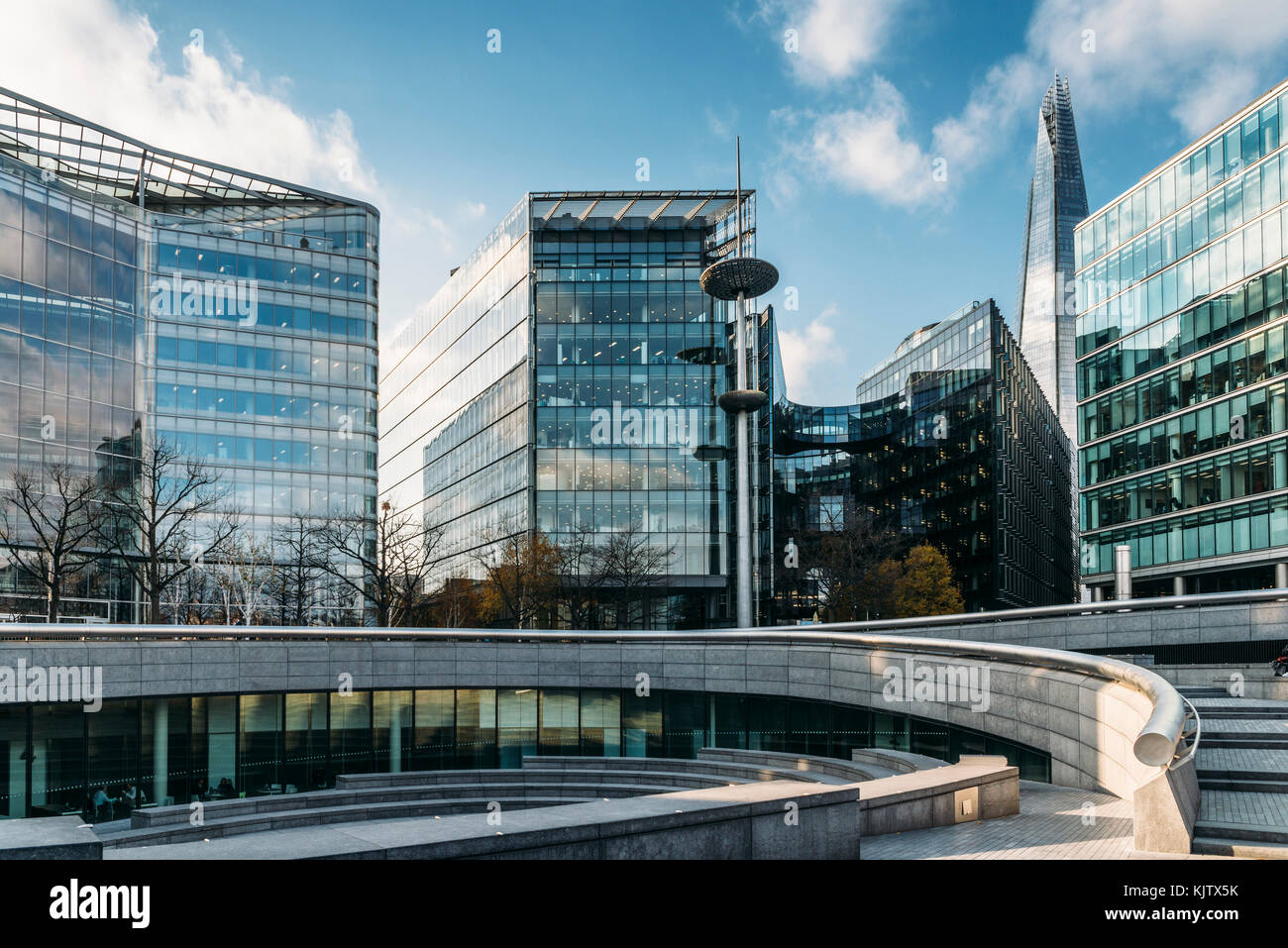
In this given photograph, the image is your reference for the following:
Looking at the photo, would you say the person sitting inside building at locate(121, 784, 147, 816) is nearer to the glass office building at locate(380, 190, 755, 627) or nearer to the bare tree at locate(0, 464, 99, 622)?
the bare tree at locate(0, 464, 99, 622)

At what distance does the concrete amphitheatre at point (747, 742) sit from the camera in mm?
8867

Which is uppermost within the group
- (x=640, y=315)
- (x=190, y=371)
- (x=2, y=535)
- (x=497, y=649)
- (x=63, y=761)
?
(x=640, y=315)

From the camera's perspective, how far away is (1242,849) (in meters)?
9.43

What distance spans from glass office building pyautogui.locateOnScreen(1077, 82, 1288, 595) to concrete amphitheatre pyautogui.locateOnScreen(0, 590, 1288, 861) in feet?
123

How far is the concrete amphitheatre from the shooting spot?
8867 millimetres

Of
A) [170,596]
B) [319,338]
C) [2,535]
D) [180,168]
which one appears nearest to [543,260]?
[319,338]

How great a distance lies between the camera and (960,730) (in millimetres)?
19266

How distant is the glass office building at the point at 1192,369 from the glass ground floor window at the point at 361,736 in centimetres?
4313

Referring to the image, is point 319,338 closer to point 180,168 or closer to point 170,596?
point 180,168

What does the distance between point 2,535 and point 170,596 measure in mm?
12891

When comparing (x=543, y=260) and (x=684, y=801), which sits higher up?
(x=543, y=260)

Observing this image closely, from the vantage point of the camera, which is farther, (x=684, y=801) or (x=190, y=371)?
(x=190, y=371)

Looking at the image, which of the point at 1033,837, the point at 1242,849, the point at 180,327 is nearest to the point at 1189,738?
the point at 1242,849
